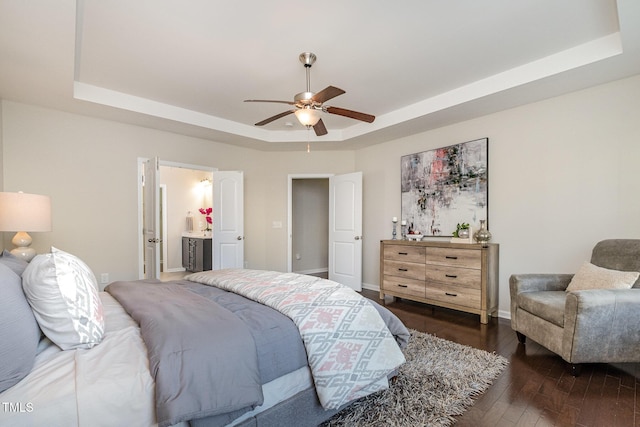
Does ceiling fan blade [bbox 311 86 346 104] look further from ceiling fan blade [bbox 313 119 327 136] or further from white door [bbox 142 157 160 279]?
white door [bbox 142 157 160 279]

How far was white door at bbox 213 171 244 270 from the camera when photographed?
478 centimetres

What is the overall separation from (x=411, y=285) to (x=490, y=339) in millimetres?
1215

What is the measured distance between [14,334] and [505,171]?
4.19 meters

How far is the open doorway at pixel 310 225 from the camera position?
6.62 m

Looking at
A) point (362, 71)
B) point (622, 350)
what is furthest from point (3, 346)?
point (622, 350)

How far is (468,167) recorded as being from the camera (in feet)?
12.7

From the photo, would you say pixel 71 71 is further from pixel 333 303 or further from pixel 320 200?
pixel 320 200

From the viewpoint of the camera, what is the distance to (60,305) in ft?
4.17

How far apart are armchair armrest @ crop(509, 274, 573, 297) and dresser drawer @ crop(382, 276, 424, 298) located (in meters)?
1.25

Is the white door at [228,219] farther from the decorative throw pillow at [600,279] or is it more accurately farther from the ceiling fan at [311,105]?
the decorative throw pillow at [600,279]

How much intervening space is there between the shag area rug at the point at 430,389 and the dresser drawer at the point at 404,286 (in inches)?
50.2

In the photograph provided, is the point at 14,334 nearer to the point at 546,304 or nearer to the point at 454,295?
the point at 546,304

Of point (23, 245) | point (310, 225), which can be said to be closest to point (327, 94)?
point (23, 245)

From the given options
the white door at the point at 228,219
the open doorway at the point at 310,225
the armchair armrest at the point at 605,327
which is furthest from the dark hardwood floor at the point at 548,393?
the open doorway at the point at 310,225
